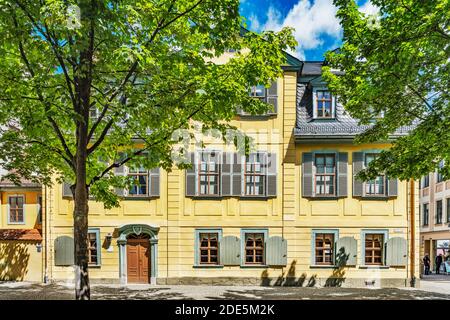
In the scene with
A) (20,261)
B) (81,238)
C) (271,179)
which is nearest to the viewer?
(81,238)

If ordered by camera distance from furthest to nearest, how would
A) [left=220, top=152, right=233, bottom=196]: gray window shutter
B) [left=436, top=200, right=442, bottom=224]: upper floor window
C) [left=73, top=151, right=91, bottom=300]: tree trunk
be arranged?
1. [left=436, top=200, right=442, bottom=224]: upper floor window
2. [left=220, top=152, right=233, bottom=196]: gray window shutter
3. [left=73, top=151, right=91, bottom=300]: tree trunk

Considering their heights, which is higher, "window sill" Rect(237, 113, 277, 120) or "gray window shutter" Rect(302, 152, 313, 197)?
"window sill" Rect(237, 113, 277, 120)

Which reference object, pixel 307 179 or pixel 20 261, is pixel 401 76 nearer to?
pixel 307 179

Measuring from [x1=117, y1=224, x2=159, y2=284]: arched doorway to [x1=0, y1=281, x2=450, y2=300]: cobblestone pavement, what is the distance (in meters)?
0.58

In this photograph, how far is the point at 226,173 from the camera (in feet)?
43.9

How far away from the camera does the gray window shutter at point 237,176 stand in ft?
43.7

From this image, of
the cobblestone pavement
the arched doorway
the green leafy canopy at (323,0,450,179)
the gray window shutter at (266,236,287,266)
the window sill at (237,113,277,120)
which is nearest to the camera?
the green leafy canopy at (323,0,450,179)

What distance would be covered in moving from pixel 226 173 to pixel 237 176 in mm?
427

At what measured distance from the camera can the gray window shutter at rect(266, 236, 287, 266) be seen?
13414 mm

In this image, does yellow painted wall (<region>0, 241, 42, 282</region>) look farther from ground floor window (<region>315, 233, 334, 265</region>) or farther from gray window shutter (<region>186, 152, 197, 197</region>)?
ground floor window (<region>315, 233, 334, 265</region>)

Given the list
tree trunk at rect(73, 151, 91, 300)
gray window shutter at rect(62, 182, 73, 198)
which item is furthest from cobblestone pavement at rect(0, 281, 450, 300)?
tree trunk at rect(73, 151, 91, 300)

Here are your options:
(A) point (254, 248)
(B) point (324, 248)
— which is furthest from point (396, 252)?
(A) point (254, 248)

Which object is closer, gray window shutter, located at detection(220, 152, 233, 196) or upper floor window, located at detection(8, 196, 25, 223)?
gray window shutter, located at detection(220, 152, 233, 196)

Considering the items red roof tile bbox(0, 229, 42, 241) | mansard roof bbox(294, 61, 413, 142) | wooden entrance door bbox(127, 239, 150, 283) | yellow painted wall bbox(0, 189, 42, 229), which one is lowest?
wooden entrance door bbox(127, 239, 150, 283)
